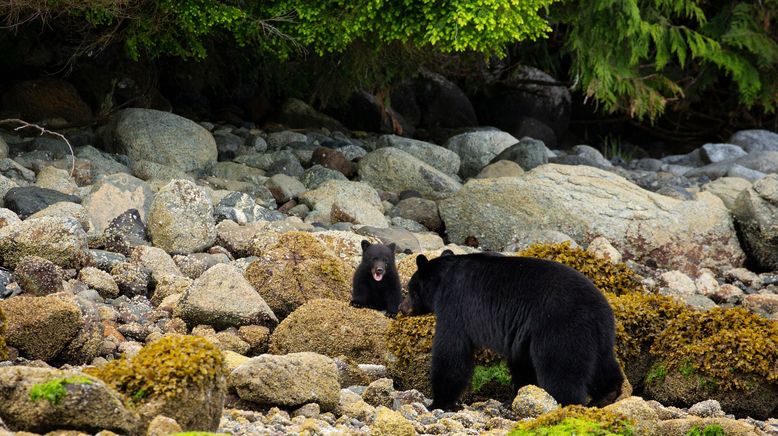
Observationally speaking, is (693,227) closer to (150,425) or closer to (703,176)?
(703,176)

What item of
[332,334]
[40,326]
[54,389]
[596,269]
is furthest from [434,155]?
[54,389]

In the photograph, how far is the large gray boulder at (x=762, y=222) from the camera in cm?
1352

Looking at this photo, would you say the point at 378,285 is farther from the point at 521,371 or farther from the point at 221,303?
the point at 521,371

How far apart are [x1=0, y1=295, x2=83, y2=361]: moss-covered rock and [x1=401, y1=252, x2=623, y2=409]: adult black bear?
239cm

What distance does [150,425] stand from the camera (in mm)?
5109

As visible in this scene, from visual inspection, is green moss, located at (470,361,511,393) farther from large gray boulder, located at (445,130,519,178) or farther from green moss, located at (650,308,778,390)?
large gray boulder, located at (445,130,519,178)

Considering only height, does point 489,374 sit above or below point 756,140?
above

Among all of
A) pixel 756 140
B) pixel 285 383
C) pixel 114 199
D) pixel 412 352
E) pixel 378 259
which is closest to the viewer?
pixel 285 383

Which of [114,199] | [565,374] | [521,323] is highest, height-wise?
[521,323]

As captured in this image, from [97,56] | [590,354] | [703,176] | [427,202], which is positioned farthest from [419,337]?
[703,176]

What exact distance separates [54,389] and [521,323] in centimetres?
321

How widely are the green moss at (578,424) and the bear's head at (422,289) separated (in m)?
1.85

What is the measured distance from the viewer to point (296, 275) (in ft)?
31.0

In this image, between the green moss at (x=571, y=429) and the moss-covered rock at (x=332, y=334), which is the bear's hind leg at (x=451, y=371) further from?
the green moss at (x=571, y=429)
